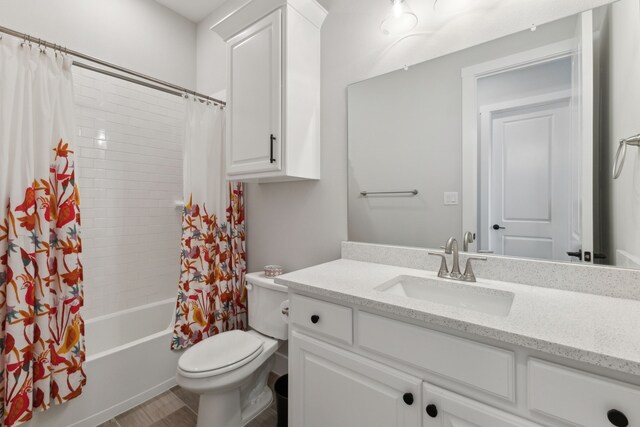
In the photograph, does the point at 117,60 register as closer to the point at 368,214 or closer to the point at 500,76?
the point at 368,214

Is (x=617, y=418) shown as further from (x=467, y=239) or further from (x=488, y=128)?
(x=488, y=128)

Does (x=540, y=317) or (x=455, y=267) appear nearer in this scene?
(x=540, y=317)

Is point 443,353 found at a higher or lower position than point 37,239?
lower

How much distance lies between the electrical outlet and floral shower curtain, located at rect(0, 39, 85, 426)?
6.05 ft

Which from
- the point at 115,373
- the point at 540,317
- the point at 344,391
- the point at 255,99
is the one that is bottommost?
the point at 115,373

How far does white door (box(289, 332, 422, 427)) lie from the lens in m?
0.90

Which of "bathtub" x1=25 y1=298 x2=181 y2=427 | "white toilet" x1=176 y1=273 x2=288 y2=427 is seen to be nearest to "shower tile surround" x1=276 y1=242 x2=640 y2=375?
"white toilet" x1=176 y1=273 x2=288 y2=427

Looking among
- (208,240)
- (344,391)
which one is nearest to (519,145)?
(344,391)

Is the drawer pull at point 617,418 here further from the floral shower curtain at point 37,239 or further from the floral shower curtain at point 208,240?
the floral shower curtain at point 37,239

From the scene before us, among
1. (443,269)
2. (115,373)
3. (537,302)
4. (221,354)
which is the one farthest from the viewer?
(115,373)

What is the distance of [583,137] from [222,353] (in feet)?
6.06

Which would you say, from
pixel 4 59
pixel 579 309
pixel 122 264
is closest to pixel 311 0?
pixel 4 59

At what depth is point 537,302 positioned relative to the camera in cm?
92

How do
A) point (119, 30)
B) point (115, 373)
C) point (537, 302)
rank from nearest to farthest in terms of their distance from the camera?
point (537, 302), point (115, 373), point (119, 30)
